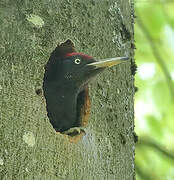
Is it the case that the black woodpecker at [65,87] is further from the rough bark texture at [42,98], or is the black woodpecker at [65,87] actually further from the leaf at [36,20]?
the leaf at [36,20]

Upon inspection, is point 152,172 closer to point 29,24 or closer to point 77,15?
point 77,15

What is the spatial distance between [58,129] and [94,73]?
→ 0.51 meters

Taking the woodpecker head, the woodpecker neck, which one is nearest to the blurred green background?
the woodpecker neck

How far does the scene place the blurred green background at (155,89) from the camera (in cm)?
418

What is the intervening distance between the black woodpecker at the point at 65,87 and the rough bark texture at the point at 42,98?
8.9 inches

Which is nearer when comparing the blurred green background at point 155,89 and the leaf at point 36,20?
the leaf at point 36,20

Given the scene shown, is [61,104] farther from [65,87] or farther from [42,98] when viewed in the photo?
[42,98]

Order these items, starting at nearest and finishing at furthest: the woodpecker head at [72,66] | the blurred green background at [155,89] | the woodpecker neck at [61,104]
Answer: the woodpecker head at [72,66] → the woodpecker neck at [61,104] → the blurred green background at [155,89]

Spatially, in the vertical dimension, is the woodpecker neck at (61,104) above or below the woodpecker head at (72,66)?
below

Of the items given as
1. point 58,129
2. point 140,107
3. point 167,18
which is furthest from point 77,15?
point 140,107

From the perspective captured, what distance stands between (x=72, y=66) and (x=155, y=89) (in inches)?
64.6

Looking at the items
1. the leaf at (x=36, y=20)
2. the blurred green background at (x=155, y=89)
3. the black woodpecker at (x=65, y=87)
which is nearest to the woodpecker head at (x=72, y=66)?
the black woodpecker at (x=65, y=87)

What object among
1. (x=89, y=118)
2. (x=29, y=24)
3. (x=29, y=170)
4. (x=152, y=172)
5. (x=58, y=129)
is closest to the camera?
(x=29, y=170)

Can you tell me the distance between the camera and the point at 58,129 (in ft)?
9.99
